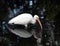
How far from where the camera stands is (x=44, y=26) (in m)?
3.90

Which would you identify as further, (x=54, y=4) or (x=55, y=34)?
(x=54, y=4)

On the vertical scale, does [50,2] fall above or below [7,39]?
above

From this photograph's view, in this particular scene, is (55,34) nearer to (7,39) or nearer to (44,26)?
(44,26)

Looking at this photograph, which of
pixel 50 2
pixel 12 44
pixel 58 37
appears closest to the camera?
pixel 12 44

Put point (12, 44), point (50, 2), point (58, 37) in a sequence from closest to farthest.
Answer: point (12, 44)
point (58, 37)
point (50, 2)

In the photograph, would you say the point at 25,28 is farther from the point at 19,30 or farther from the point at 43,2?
the point at 43,2

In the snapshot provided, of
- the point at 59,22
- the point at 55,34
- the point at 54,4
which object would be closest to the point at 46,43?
the point at 55,34

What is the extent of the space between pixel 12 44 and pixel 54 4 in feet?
3.39

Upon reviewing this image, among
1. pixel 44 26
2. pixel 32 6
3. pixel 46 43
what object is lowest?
pixel 46 43

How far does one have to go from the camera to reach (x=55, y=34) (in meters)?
3.91

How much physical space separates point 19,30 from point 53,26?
2.67 feet

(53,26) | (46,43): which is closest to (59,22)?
(53,26)

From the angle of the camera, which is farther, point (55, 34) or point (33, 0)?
point (33, 0)

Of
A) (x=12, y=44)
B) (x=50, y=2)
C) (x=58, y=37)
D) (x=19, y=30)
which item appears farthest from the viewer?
(x=50, y=2)
